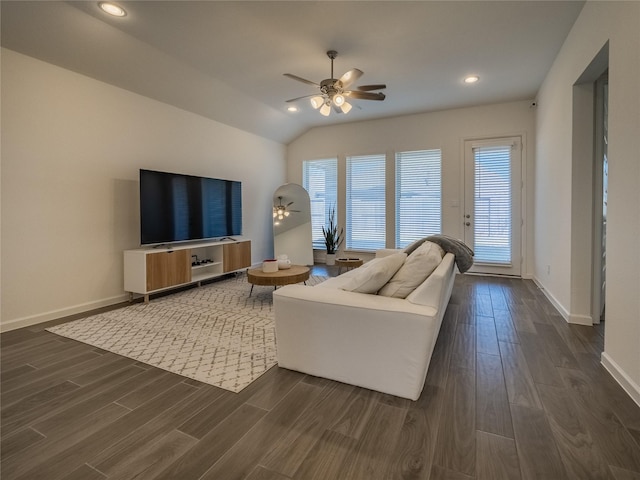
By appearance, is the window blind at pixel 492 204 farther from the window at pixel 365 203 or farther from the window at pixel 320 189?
the window at pixel 320 189

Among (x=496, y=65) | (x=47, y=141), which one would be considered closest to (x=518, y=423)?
(x=496, y=65)

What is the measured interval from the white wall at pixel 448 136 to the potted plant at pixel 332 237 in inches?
54.0

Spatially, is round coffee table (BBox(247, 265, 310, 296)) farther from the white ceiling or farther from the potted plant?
the potted plant

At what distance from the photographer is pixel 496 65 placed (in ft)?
13.1

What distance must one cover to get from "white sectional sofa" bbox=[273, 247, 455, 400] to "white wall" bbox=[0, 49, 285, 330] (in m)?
2.84

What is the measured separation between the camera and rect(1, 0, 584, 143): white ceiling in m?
2.86

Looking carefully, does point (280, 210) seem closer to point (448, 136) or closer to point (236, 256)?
point (236, 256)

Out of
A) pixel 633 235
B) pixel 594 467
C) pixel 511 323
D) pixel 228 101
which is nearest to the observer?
pixel 594 467

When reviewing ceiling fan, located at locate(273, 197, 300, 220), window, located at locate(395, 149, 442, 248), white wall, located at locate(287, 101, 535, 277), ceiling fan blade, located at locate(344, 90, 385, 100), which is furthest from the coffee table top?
white wall, located at locate(287, 101, 535, 277)

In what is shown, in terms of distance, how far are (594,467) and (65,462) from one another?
2.34m

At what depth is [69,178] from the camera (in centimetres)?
348

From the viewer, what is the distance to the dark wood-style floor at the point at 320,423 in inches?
54.2

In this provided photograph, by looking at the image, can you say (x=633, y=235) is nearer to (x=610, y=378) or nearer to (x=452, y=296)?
(x=610, y=378)

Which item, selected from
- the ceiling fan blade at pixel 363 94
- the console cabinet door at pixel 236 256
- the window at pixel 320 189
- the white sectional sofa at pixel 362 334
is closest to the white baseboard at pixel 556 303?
the white sectional sofa at pixel 362 334
